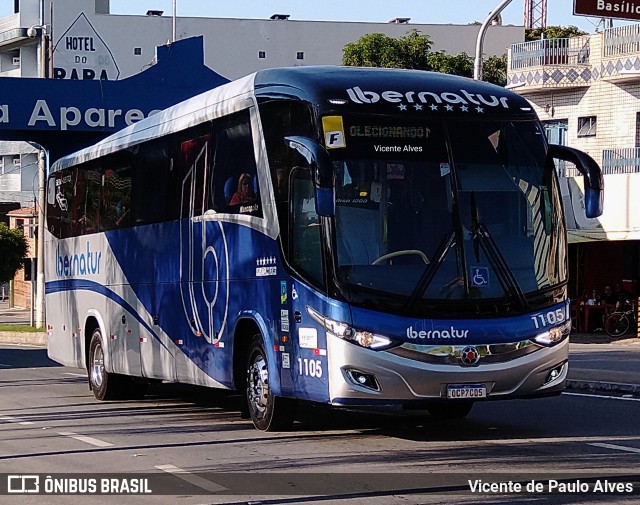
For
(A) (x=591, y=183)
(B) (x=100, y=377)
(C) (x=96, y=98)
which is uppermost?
(C) (x=96, y=98)

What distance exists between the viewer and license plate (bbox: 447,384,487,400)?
38.9 feet

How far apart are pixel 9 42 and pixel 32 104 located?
6147cm

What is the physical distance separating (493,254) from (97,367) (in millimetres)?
8580

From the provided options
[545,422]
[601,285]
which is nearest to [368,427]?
[545,422]

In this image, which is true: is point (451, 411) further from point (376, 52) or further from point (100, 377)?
point (376, 52)

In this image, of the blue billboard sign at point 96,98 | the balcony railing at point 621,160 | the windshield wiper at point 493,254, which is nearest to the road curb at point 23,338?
the blue billboard sign at point 96,98

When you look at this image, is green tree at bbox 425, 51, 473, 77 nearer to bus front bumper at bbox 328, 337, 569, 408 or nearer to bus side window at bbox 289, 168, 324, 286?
bus side window at bbox 289, 168, 324, 286

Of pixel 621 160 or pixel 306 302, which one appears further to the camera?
pixel 621 160

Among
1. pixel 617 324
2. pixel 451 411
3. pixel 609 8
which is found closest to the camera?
pixel 451 411

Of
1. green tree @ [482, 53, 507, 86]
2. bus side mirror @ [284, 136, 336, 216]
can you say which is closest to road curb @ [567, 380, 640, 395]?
bus side mirror @ [284, 136, 336, 216]

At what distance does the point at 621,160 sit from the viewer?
35062 millimetres

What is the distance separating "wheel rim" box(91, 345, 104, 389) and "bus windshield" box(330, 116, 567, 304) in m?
7.75

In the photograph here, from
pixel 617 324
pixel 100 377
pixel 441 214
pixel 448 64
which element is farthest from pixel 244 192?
pixel 448 64

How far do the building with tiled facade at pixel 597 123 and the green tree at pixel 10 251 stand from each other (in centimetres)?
3014
